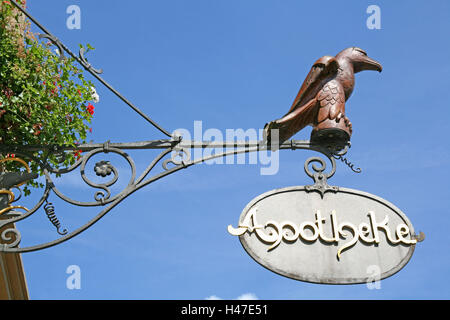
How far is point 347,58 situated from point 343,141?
2.20 ft

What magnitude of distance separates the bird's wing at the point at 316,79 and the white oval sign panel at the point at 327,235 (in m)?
0.68

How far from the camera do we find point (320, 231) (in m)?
4.01

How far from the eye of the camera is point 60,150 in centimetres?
458

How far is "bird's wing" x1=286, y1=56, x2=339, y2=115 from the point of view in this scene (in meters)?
4.43

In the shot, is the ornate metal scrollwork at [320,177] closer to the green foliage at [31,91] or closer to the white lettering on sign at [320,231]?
the white lettering on sign at [320,231]

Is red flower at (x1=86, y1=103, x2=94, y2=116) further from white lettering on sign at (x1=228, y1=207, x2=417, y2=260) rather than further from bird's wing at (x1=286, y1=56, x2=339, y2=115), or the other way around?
white lettering on sign at (x1=228, y1=207, x2=417, y2=260)

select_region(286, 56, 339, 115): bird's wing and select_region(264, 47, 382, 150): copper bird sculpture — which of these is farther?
select_region(286, 56, 339, 115): bird's wing

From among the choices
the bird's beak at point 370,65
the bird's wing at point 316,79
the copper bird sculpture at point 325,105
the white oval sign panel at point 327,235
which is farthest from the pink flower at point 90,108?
the bird's beak at point 370,65

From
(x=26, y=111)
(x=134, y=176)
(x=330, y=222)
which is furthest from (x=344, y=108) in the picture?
(x=26, y=111)

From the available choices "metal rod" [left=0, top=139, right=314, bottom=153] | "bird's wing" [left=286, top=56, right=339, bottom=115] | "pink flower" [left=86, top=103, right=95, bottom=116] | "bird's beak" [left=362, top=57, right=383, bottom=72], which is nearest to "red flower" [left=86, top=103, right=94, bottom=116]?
"pink flower" [left=86, top=103, right=95, bottom=116]

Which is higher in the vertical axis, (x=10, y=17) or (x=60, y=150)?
(x=10, y=17)

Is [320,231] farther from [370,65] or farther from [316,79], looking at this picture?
[370,65]

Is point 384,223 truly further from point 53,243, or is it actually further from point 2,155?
point 2,155

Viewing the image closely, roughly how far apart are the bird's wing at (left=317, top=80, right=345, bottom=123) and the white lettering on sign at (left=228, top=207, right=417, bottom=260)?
2.31ft
